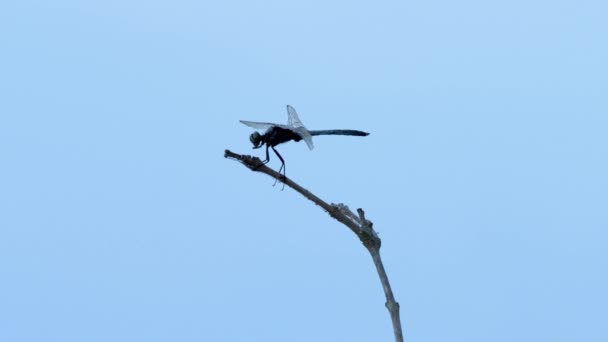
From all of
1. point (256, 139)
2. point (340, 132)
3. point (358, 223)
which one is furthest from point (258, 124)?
point (358, 223)

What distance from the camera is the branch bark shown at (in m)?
1.24

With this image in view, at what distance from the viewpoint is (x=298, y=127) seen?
163 centimetres

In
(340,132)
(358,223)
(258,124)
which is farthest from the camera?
(340,132)

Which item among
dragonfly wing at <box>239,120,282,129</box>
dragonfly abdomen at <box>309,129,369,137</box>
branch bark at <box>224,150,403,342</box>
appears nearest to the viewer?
branch bark at <box>224,150,403,342</box>

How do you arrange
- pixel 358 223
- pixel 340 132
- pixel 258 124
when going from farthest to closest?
pixel 340 132, pixel 258 124, pixel 358 223

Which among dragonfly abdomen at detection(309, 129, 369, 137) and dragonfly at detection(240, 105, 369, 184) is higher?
dragonfly abdomen at detection(309, 129, 369, 137)

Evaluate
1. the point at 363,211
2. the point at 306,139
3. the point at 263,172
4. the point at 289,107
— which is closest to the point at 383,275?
the point at 363,211

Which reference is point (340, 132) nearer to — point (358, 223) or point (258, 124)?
point (258, 124)

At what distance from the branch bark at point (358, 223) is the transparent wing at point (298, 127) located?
0.76 feet

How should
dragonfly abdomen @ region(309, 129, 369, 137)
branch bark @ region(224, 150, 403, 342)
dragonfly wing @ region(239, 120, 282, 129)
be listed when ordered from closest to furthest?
branch bark @ region(224, 150, 403, 342)
dragonfly wing @ region(239, 120, 282, 129)
dragonfly abdomen @ region(309, 129, 369, 137)

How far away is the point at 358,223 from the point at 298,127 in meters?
0.34

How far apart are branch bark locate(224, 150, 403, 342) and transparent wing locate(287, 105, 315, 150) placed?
0.23m

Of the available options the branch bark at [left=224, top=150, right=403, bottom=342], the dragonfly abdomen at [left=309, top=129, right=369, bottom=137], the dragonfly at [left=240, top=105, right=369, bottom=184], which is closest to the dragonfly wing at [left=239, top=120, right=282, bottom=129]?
the dragonfly at [left=240, top=105, right=369, bottom=184]

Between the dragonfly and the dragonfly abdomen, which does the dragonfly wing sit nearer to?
the dragonfly
